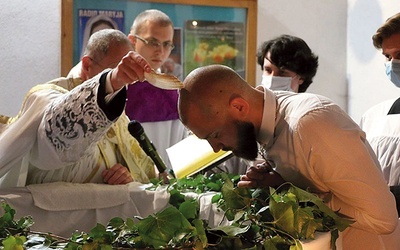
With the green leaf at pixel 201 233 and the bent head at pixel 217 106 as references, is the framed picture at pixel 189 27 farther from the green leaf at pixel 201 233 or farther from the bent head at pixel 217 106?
the green leaf at pixel 201 233

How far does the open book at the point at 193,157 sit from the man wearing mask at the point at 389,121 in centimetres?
87

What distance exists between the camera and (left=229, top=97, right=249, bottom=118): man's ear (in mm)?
1805

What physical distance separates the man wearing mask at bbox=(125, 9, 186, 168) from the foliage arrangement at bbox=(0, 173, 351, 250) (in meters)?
2.13

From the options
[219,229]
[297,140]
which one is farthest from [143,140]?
[219,229]

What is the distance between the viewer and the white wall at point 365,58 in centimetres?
470

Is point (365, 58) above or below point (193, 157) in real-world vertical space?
above

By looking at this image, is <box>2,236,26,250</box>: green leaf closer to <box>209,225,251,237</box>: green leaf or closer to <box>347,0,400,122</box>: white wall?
<box>209,225,251,237</box>: green leaf

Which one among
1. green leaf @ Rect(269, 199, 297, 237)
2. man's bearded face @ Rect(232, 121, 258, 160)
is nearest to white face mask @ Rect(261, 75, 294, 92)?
man's bearded face @ Rect(232, 121, 258, 160)

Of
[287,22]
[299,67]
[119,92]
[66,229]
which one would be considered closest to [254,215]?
[119,92]

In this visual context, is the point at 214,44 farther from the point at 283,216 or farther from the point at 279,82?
the point at 283,216

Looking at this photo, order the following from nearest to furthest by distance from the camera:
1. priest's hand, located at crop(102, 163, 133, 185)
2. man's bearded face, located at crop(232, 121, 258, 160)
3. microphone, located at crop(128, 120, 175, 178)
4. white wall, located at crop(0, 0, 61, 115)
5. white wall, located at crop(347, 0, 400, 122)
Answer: man's bearded face, located at crop(232, 121, 258, 160) → microphone, located at crop(128, 120, 175, 178) → priest's hand, located at crop(102, 163, 133, 185) → white wall, located at crop(0, 0, 61, 115) → white wall, located at crop(347, 0, 400, 122)

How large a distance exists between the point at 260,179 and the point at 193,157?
62 cm

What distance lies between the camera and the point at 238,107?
1807 millimetres

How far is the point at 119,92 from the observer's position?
1981 millimetres
